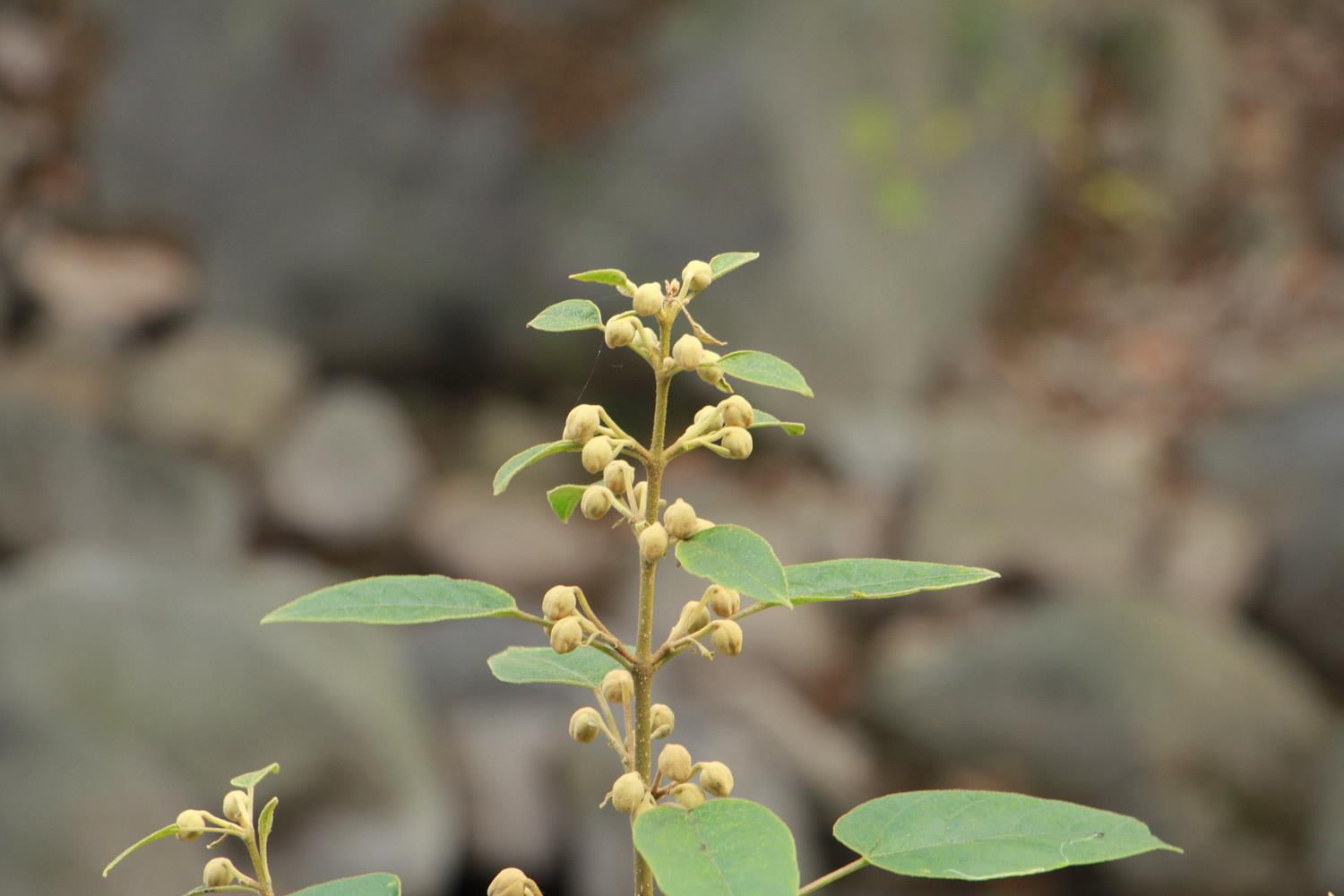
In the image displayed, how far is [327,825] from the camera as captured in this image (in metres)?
3.40

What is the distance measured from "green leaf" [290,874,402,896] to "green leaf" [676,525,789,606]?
22 centimetres

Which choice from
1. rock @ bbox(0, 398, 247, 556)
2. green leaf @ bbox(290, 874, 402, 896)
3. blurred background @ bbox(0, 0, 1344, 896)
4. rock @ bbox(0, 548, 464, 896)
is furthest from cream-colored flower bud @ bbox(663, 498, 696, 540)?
rock @ bbox(0, 398, 247, 556)

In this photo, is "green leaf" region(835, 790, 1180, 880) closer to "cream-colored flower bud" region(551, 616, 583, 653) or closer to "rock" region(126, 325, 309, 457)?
"cream-colored flower bud" region(551, 616, 583, 653)

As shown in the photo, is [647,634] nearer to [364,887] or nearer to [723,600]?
[723,600]

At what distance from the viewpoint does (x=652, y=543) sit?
0.69 metres

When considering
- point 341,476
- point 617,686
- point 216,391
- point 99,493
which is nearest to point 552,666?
point 617,686

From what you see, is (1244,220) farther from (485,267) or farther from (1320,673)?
(485,267)

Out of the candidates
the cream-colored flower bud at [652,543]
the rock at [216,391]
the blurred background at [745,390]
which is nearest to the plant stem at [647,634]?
the cream-colored flower bud at [652,543]

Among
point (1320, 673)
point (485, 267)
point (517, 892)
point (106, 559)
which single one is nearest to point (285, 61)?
point (485, 267)

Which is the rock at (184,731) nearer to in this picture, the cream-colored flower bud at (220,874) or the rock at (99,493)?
the rock at (99,493)

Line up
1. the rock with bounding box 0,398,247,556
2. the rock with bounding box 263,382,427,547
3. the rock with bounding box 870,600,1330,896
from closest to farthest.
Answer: the rock with bounding box 870,600,1330,896
the rock with bounding box 0,398,247,556
the rock with bounding box 263,382,427,547

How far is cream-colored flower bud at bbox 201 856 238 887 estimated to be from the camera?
2.31ft

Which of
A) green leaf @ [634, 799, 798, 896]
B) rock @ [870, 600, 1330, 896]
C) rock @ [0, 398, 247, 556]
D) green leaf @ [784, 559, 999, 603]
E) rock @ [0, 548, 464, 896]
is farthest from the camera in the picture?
rock @ [0, 398, 247, 556]

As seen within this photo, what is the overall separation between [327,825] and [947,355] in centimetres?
364
